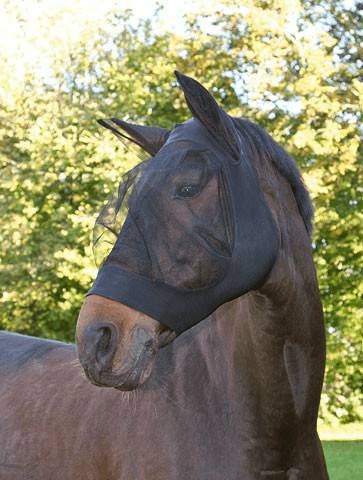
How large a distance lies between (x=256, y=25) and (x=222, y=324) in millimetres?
14762

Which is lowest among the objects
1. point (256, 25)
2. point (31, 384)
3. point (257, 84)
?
point (31, 384)

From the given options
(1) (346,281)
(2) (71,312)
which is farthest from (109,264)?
(2) (71,312)

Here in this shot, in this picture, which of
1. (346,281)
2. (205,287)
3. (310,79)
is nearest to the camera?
(205,287)

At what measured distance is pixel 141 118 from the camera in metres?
20.2

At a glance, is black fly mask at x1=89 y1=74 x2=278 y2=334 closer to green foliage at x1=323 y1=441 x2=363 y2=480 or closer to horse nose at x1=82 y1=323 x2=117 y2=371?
horse nose at x1=82 y1=323 x2=117 y2=371

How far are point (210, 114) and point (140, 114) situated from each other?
723 inches

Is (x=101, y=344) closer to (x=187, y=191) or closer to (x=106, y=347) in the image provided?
(x=106, y=347)

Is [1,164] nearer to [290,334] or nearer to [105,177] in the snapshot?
[105,177]

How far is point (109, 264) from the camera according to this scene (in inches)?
102

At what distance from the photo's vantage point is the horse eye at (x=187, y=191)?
8.73ft

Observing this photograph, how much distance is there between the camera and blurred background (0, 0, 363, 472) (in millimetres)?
16891

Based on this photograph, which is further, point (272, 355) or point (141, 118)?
point (141, 118)

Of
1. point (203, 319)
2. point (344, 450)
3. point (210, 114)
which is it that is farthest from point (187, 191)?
point (344, 450)

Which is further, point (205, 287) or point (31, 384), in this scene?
point (31, 384)
